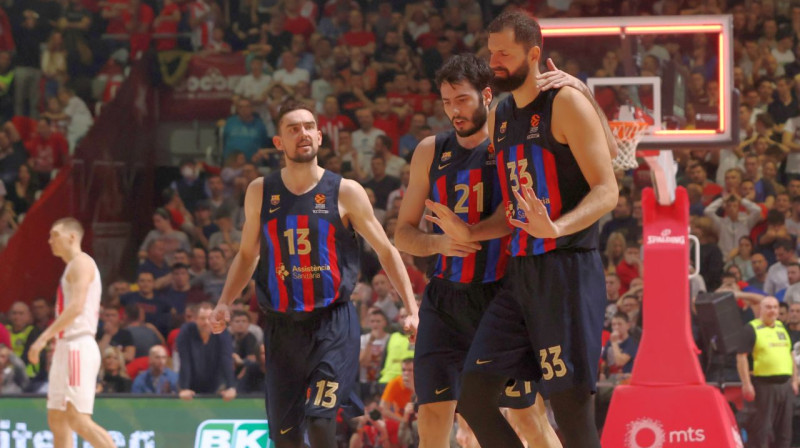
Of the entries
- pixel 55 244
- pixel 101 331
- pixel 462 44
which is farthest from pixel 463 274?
pixel 462 44

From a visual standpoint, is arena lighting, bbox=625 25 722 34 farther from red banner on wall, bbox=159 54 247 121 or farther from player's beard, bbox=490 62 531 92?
red banner on wall, bbox=159 54 247 121

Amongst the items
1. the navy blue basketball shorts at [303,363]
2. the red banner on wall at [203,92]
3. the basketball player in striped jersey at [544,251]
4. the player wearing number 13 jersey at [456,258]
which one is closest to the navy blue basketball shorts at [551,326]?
the basketball player in striped jersey at [544,251]

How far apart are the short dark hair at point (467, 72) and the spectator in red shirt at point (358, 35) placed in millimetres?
10635

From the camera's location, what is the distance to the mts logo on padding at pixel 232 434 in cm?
1045

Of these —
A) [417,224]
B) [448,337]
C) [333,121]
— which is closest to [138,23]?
[333,121]

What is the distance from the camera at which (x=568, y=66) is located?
9664mm

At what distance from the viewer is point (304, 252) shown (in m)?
6.59

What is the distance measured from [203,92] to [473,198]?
11.2 meters

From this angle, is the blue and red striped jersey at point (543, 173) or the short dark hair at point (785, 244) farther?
the short dark hair at point (785, 244)

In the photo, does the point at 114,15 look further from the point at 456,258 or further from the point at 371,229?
the point at 456,258

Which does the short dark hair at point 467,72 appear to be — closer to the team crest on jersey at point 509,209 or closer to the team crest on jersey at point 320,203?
the team crest on jersey at point 509,209

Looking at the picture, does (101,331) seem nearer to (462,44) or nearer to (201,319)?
(201,319)

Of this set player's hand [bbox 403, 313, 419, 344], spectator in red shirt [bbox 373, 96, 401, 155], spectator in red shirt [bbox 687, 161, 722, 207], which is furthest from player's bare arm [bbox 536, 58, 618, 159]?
spectator in red shirt [bbox 373, 96, 401, 155]

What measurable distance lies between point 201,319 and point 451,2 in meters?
7.15
